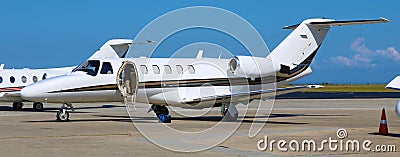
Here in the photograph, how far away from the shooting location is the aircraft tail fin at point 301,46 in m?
22.8

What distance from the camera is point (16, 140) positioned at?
564 inches

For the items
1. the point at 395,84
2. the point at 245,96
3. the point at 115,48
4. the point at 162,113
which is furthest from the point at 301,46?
the point at 115,48

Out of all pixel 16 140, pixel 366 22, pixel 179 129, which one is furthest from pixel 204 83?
pixel 16 140

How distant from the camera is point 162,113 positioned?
69.8 ft

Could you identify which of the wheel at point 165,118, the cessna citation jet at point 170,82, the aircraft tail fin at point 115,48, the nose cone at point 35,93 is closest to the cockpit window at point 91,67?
the cessna citation jet at point 170,82

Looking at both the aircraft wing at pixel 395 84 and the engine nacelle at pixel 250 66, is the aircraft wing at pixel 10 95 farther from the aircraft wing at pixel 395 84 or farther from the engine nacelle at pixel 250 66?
the aircraft wing at pixel 395 84

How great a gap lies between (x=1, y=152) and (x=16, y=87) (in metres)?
19.6

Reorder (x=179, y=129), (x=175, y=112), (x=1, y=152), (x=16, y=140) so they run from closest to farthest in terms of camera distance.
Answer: (x=1, y=152) → (x=16, y=140) → (x=179, y=129) → (x=175, y=112)

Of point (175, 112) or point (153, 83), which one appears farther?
point (175, 112)

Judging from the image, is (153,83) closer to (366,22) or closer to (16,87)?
(366,22)

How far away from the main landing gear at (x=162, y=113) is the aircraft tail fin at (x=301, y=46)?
4456 mm

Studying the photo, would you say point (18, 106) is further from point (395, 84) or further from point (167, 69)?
point (395, 84)

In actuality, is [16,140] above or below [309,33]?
below

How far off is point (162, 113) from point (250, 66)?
11.3 ft
